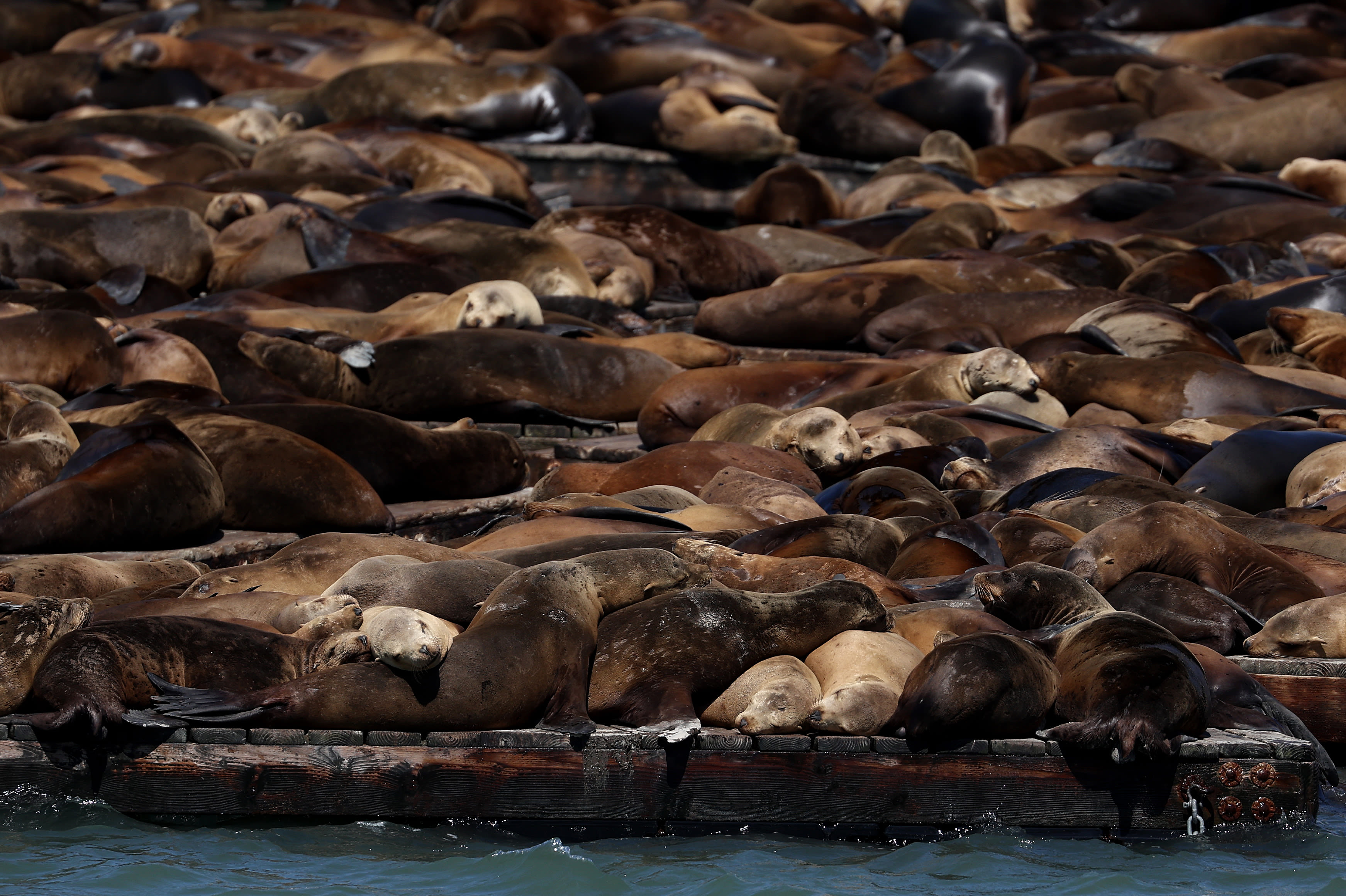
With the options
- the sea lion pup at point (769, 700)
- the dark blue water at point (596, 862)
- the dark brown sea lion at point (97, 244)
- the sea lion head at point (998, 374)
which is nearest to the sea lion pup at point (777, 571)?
the sea lion pup at point (769, 700)

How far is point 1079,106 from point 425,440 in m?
13.8

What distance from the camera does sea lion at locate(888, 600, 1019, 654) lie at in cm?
443

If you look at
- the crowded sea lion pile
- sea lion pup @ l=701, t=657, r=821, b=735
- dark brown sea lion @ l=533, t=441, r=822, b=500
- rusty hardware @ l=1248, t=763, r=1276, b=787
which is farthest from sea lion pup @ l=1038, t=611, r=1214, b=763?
dark brown sea lion @ l=533, t=441, r=822, b=500

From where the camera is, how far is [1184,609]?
4797mm

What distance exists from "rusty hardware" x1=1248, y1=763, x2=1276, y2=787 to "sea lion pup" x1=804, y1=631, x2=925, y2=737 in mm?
855

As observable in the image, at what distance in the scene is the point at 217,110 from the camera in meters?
17.8

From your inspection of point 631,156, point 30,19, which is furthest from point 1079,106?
point 30,19

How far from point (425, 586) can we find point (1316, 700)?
8.40 ft

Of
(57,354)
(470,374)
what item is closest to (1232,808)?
(470,374)

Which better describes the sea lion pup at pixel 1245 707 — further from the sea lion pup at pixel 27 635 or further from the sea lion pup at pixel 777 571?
the sea lion pup at pixel 27 635

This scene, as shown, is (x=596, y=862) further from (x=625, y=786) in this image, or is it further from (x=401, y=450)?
(x=401, y=450)

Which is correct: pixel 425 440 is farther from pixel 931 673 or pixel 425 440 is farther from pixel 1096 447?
pixel 931 673

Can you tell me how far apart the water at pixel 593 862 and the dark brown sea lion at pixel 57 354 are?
184 inches

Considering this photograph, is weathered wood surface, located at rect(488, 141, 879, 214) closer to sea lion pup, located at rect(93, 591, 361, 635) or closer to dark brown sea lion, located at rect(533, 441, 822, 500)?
dark brown sea lion, located at rect(533, 441, 822, 500)
